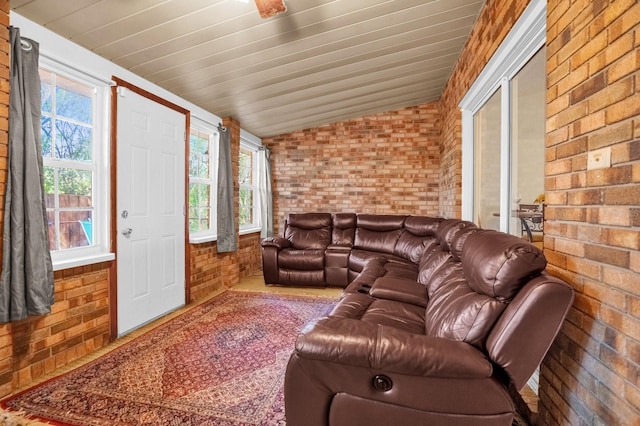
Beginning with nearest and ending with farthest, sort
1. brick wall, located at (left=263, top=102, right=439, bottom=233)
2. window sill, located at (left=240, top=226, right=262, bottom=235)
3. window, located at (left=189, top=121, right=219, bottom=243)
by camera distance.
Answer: window, located at (left=189, top=121, right=219, bottom=243)
window sill, located at (left=240, top=226, right=262, bottom=235)
brick wall, located at (left=263, top=102, right=439, bottom=233)

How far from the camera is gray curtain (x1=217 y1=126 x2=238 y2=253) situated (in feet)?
13.3

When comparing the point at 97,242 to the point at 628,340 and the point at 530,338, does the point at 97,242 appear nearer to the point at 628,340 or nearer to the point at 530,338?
the point at 530,338

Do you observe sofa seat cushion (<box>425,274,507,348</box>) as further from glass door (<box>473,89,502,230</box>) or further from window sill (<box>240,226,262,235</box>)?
window sill (<box>240,226,262,235</box>)

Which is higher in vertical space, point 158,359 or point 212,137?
point 212,137

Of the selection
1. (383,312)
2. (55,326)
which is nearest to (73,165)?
(55,326)

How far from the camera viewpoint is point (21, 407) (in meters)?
1.71

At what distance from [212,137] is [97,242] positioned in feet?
6.90

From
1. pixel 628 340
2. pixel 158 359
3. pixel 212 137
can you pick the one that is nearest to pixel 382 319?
pixel 628 340

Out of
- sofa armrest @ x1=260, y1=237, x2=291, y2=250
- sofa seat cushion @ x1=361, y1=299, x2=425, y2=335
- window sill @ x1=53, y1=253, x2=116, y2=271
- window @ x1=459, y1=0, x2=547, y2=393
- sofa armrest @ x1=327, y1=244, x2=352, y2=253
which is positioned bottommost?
sofa seat cushion @ x1=361, y1=299, x2=425, y2=335

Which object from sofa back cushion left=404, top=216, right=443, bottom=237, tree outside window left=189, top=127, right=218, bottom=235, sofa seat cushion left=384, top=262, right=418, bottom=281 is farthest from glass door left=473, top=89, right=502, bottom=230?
tree outside window left=189, top=127, right=218, bottom=235

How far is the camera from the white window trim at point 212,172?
374cm

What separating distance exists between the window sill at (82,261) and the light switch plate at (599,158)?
2903 mm

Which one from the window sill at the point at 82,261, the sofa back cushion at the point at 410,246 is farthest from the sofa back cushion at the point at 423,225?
the window sill at the point at 82,261

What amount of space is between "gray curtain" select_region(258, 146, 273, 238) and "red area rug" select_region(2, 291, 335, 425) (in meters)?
2.67
